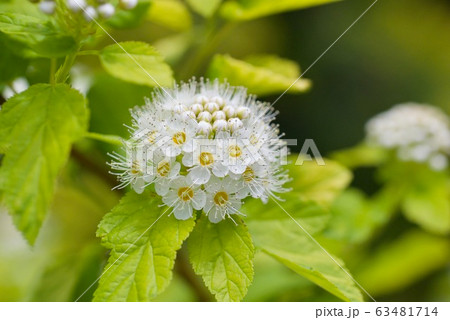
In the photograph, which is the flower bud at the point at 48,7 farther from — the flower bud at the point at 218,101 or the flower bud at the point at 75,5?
the flower bud at the point at 218,101

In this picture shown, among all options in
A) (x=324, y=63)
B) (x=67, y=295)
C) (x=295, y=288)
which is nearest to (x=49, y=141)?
(x=67, y=295)

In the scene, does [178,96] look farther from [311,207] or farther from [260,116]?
[311,207]

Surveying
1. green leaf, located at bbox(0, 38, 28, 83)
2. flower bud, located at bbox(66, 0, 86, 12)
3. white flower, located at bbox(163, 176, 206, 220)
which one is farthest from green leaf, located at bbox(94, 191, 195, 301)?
green leaf, located at bbox(0, 38, 28, 83)

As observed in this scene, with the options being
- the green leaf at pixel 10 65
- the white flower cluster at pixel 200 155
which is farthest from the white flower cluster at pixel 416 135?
the green leaf at pixel 10 65

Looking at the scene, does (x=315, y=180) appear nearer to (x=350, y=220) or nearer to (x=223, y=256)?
(x=350, y=220)

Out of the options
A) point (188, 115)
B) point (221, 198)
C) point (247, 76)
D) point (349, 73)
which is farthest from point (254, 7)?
point (349, 73)

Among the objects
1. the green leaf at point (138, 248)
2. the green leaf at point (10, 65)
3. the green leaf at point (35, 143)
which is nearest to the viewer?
the green leaf at point (35, 143)
